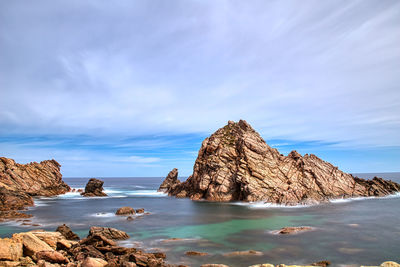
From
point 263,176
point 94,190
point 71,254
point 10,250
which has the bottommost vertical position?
point 71,254

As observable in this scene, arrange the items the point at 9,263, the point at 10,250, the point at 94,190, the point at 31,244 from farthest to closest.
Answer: the point at 94,190 → the point at 31,244 → the point at 10,250 → the point at 9,263

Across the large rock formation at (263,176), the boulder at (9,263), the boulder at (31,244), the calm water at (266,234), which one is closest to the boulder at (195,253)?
the calm water at (266,234)

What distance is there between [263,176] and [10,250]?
208ft

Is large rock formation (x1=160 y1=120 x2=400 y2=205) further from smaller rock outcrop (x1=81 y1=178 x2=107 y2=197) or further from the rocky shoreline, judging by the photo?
the rocky shoreline

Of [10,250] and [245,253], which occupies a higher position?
[10,250]

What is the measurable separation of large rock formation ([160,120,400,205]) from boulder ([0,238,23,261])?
183 ft

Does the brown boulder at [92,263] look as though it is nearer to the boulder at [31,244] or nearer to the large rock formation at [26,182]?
the boulder at [31,244]

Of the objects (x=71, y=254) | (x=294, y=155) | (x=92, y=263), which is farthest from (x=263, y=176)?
(x=92, y=263)

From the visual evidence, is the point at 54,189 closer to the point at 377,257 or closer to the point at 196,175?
the point at 196,175

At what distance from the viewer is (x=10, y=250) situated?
20250 millimetres

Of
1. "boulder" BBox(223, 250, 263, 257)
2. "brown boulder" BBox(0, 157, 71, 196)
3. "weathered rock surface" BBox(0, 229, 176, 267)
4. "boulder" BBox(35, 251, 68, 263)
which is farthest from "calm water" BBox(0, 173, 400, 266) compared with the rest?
"brown boulder" BBox(0, 157, 71, 196)

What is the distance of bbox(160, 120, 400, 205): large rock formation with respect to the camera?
7175 centimetres

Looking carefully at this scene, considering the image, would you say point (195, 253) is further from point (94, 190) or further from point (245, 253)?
point (94, 190)

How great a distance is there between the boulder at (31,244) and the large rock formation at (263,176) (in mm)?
54010
